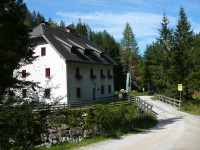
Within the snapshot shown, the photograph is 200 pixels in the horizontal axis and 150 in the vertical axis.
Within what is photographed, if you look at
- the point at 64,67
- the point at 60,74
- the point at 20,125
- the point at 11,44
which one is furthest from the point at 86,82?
the point at 20,125

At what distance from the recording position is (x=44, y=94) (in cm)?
827

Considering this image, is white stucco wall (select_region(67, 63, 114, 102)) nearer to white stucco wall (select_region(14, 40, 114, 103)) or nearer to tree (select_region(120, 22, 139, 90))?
white stucco wall (select_region(14, 40, 114, 103))

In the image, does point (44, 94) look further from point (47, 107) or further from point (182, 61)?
point (182, 61)

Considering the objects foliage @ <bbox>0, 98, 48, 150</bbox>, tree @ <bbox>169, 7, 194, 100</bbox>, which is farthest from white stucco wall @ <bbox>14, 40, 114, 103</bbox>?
foliage @ <bbox>0, 98, 48, 150</bbox>

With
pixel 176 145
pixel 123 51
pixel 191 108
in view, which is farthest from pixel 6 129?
pixel 123 51

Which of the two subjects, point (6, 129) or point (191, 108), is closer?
point (6, 129)

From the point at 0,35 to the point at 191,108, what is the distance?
1840 cm

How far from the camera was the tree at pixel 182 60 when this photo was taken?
24.5m

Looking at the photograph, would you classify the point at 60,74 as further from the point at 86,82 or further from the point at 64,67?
the point at 86,82

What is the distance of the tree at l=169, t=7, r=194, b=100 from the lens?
24.5 m

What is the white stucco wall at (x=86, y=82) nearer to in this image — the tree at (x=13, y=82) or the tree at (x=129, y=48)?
the tree at (x=13, y=82)

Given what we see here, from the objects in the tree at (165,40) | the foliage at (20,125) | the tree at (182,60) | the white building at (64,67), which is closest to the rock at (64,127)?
the white building at (64,67)

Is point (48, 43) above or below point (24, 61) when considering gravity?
above

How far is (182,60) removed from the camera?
2481 cm
